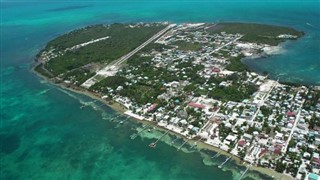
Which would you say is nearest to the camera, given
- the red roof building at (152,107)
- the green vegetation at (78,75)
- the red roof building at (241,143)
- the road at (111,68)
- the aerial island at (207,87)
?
the red roof building at (241,143)

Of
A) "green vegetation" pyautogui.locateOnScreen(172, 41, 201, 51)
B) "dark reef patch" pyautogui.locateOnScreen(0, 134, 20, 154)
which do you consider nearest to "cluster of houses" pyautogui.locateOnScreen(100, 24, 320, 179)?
"green vegetation" pyautogui.locateOnScreen(172, 41, 201, 51)

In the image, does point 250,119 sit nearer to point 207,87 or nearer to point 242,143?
point 242,143

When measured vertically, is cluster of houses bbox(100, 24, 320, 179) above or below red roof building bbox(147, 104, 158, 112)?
above

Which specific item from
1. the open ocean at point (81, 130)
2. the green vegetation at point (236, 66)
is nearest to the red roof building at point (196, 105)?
the open ocean at point (81, 130)

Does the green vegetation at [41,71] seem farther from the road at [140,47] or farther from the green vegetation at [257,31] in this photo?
the green vegetation at [257,31]

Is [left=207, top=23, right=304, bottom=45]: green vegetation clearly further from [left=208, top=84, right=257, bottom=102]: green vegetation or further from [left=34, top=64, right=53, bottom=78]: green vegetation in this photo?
[left=34, top=64, right=53, bottom=78]: green vegetation
